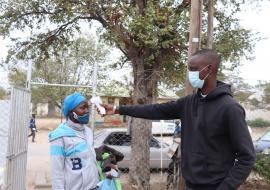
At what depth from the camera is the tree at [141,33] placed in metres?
8.91

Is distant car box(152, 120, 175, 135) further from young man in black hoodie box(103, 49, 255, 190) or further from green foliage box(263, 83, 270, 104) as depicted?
young man in black hoodie box(103, 49, 255, 190)

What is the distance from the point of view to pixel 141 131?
32.4 feet

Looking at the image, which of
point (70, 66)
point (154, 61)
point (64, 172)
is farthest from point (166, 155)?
point (70, 66)

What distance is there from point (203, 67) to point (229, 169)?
72 cm

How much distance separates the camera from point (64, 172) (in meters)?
3.94

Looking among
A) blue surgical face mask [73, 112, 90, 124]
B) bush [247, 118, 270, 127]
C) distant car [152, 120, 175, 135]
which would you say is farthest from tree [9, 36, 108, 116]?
bush [247, 118, 270, 127]

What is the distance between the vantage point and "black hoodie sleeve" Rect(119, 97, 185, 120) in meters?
3.69

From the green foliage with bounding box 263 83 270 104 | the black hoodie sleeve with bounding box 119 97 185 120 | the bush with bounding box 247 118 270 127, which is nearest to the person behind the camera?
the black hoodie sleeve with bounding box 119 97 185 120

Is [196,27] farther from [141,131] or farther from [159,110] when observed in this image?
[141,131]

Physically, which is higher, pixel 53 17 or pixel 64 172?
pixel 53 17

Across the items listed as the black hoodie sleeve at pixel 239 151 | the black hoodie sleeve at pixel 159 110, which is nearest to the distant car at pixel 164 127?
the black hoodie sleeve at pixel 159 110

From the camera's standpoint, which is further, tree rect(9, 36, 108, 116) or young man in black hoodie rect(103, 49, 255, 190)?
tree rect(9, 36, 108, 116)

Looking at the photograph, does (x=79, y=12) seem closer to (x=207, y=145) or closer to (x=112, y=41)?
(x=112, y=41)

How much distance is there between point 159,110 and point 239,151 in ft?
3.10
